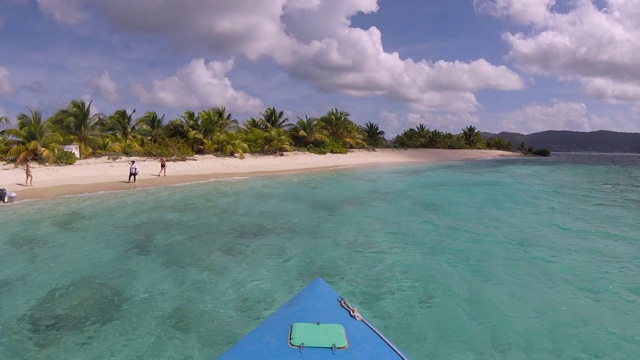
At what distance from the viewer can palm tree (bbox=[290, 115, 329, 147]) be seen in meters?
45.5

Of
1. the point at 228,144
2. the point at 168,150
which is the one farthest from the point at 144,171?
the point at 228,144

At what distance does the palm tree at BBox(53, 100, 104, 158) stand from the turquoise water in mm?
13908

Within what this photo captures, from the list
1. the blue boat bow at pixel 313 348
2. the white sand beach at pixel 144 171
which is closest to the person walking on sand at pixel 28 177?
the white sand beach at pixel 144 171

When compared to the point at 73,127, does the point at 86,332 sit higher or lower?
lower

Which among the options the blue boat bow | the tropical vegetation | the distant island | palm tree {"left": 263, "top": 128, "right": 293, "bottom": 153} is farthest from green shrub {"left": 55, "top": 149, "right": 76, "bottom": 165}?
the distant island

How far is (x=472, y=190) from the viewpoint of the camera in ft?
84.4

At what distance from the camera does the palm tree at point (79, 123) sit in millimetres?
29377

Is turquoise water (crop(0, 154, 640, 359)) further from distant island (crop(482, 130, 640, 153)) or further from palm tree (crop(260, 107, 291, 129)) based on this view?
distant island (crop(482, 130, 640, 153))

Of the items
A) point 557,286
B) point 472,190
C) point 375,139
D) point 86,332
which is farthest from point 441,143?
point 86,332

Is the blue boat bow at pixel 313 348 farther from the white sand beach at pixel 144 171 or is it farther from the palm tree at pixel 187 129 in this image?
the palm tree at pixel 187 129

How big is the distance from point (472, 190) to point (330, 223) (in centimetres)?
1459

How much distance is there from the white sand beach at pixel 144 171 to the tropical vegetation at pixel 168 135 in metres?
0.97

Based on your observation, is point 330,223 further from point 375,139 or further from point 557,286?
point 375,139

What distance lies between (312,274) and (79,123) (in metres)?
28.6
